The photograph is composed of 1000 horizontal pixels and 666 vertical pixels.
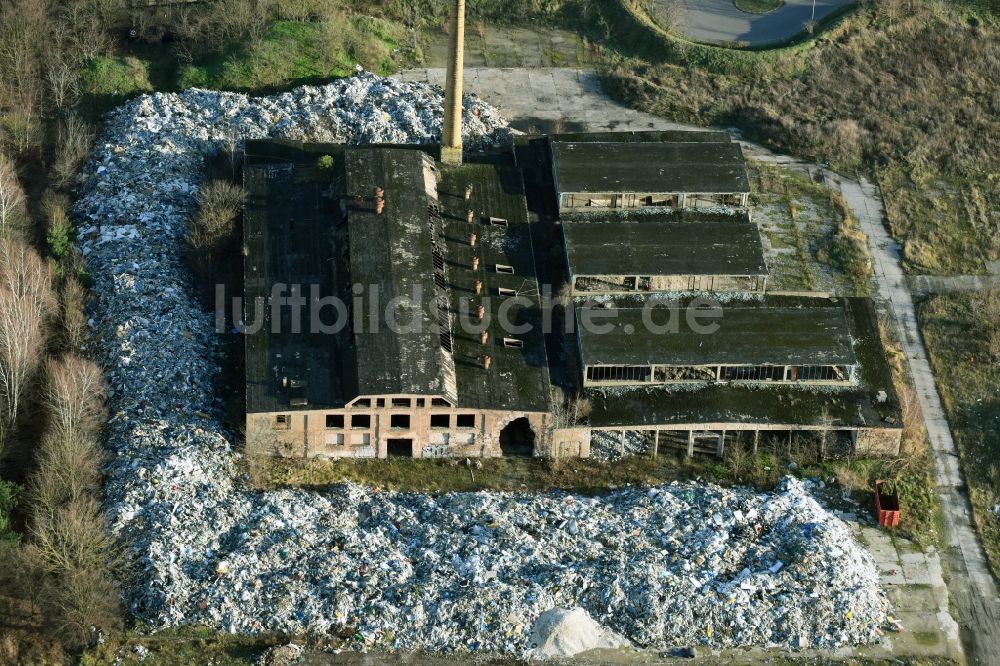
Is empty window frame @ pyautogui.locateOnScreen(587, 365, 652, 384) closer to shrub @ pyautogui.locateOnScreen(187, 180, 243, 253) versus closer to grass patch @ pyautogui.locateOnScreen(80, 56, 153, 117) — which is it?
shrub @ pyautogui.locateOnScreen(187, 180, 243, 253)

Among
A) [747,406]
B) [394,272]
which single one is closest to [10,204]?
[394,272]

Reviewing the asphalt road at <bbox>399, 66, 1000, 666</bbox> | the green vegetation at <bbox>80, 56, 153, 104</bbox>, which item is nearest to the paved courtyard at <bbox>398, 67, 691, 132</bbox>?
the asphalt road at <bbox>399, 66, 1000, 666</bbox>

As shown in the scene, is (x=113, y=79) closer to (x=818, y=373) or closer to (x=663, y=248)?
(x=663, y=248)

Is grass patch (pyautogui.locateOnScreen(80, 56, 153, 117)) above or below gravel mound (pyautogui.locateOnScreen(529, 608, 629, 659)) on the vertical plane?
above

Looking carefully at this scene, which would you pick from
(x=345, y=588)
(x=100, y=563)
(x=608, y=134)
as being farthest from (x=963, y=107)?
(x=100, y=563)

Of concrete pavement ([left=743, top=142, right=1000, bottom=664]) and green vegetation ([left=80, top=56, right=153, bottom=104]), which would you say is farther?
green vegetation ([left=80, top=56, right=153, bottom=104])

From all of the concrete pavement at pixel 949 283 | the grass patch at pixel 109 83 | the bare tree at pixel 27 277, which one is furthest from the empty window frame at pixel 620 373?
the grass patch at pixel 109 83
